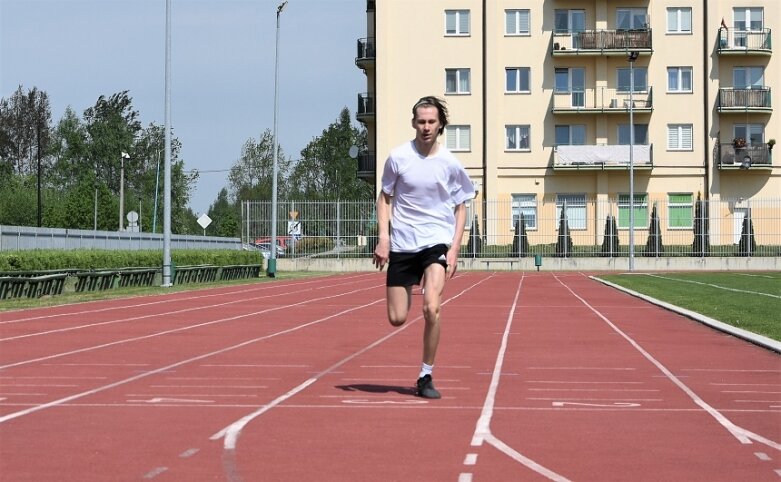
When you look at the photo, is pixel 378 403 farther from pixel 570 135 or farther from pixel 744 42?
pixel 744 42

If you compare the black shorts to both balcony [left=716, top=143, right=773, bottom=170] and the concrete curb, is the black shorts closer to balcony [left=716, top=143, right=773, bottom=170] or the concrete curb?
the concrete curb

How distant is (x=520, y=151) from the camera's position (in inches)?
2630

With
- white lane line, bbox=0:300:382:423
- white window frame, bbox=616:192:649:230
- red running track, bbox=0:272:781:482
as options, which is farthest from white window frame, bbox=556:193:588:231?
white lane line, bbox=0:300:382:423

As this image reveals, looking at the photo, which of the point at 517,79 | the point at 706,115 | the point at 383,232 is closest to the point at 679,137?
the point at 706,115

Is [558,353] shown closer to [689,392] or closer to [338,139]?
[689,392]

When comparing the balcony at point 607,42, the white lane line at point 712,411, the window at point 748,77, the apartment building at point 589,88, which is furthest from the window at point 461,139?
the white lane line at point 712,411

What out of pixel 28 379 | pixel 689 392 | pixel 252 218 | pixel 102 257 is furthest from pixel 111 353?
pixel 252 218

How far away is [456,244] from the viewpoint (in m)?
10.2

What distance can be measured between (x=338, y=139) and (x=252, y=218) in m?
59.9

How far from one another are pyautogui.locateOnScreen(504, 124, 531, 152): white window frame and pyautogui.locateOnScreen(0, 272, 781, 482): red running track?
46956 millimetres

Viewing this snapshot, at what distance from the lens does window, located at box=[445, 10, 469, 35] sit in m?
66.8

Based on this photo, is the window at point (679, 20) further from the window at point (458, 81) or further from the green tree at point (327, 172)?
the green tree at point (327, 172)

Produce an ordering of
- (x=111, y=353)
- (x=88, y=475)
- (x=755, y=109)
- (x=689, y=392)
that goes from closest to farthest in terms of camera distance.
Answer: (x=88, y=475) < (x=689, y=392) < (x=111, y=353) < (x=755, y=109)

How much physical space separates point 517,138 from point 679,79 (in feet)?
29.2
